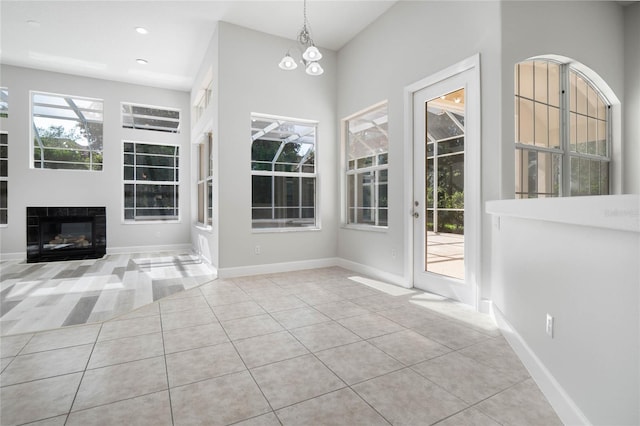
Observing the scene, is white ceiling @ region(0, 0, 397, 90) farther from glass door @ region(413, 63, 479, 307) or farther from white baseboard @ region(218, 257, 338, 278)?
white baseboard @ region(218, 257, 338, 278)

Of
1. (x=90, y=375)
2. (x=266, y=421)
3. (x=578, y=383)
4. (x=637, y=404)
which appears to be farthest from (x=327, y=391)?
(x=90, y=375)

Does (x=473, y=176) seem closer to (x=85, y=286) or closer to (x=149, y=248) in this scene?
(x=85, y=286)

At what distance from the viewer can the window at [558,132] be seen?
3010 millimetres

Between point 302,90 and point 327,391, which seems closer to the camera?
point 327,391

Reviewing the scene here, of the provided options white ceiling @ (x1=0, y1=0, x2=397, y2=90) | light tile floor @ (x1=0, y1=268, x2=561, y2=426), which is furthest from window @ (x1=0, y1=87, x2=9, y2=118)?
light tile floor @ (x1=0, y1=268, x2=561, y2=426)

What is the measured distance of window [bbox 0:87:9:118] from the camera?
18.7 ft

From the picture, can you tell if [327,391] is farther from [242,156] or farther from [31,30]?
[31,30]

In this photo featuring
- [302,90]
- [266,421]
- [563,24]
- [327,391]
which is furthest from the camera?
[302,90]

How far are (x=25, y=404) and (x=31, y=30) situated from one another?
5.30 metres

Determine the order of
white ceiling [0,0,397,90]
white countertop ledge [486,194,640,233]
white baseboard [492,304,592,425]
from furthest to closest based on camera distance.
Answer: white ceiling [0,0,397,90]
white baseboard [492,304,592,425]
white countertop ledge [486,194,640,233]

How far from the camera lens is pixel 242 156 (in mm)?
4570

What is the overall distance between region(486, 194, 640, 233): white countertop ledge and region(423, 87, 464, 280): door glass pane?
1.51 m

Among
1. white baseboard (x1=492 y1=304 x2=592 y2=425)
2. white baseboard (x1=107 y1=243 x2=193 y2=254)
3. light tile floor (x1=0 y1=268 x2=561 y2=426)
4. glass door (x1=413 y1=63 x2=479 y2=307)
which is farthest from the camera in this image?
white baseboard (x1=107 y1=243 x2=193 y2=254)

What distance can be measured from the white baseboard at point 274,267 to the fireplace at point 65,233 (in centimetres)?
325
